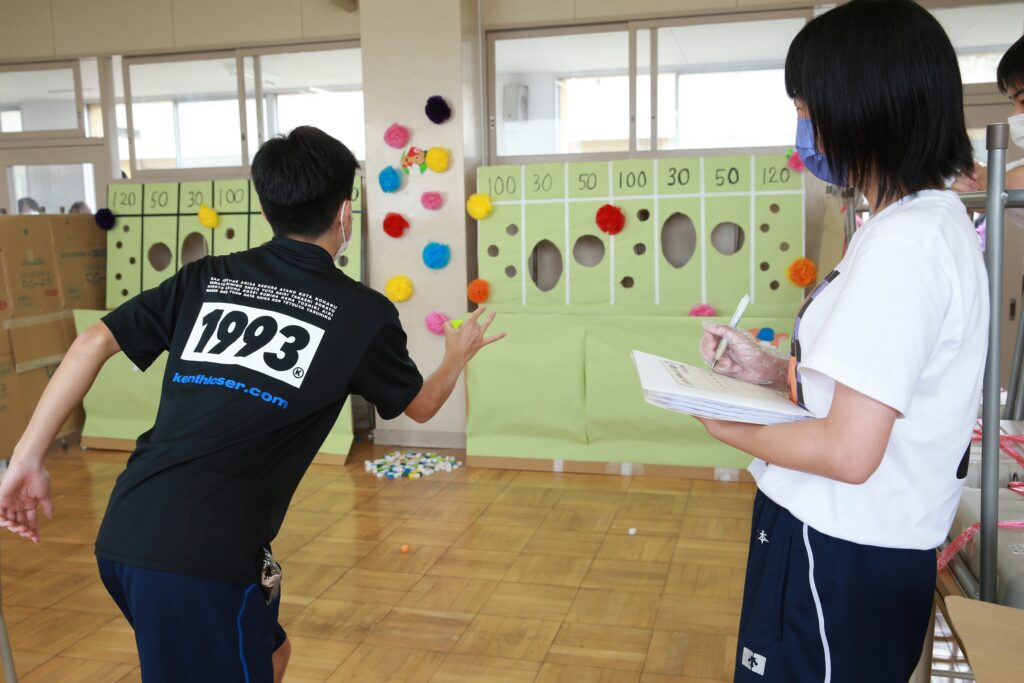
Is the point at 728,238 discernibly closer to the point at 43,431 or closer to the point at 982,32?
the point at 982,32

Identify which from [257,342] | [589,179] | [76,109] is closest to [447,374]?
[257,342]

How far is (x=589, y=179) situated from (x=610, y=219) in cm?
26

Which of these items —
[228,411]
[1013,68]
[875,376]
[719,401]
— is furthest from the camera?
[1013,68]

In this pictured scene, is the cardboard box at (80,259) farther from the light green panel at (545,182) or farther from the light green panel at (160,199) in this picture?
the light green panel at (545,182)

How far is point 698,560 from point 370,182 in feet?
9.20

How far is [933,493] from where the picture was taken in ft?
3.57

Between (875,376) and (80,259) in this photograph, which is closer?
(875,376)

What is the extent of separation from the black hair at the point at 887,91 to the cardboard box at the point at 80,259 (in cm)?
501

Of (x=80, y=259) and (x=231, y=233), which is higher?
(x=231, y=233)

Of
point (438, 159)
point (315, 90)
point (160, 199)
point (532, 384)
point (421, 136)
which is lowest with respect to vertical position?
point (532, 384)

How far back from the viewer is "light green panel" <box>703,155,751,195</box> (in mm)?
4367

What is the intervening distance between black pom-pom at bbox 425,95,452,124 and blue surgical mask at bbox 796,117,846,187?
361 cm

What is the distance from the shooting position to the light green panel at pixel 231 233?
5090 millimetres

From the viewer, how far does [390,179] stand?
15.6 ft
